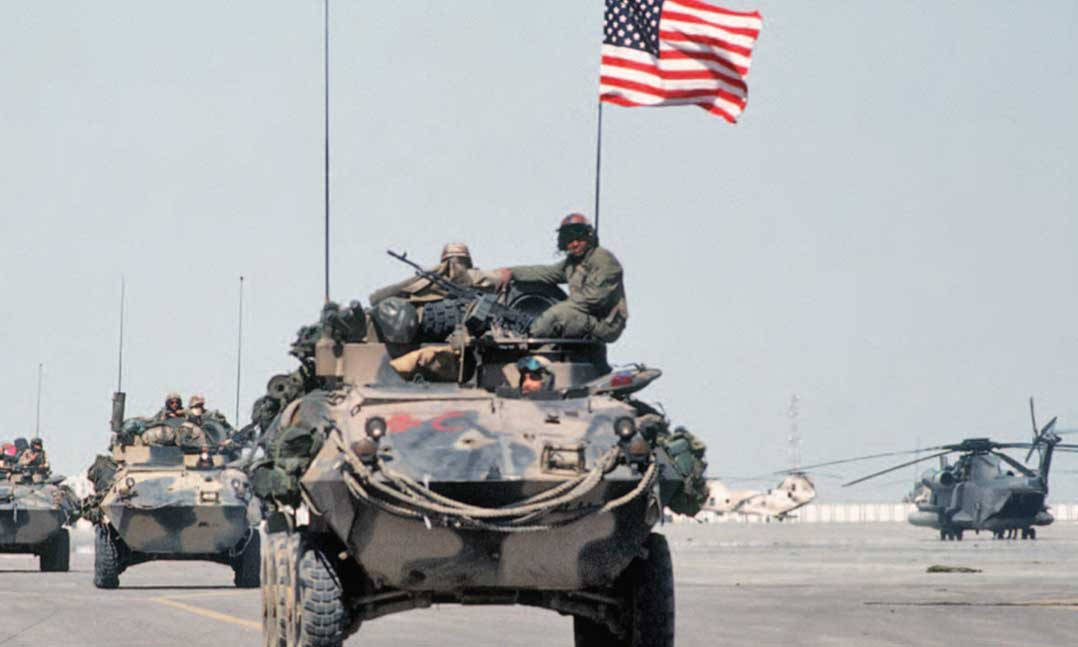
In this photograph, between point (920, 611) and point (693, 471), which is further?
point (920, 611)

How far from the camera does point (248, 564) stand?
3550 cm

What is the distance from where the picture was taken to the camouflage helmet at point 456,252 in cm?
1847

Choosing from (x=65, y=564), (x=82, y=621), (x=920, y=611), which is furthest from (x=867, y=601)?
(x=65, y=564)

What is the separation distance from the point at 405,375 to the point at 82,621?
29.5ft

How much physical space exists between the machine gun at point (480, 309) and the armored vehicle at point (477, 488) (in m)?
0.04

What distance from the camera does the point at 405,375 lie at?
56.3 ft

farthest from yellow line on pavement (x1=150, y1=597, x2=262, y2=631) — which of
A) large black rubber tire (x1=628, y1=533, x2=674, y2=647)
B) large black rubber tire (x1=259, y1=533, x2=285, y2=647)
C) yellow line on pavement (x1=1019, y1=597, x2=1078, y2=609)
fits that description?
yellow line on pavement (x1=1019, y1=597, x2=1078, y2=609)

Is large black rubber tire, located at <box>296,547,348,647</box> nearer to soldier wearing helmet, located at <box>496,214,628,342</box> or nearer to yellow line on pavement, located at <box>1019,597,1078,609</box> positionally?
soldier wearing helmet, located at <box>496,214,628,342</box>

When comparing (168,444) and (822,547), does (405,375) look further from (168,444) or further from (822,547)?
(822,547)

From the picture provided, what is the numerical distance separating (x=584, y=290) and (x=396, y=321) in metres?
1.62

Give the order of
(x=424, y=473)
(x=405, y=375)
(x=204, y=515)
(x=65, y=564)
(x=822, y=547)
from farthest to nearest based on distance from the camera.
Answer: (x=822, y=547)
(x=65, y=564)
(x=204, y=515)
(x=405, y=375)
(x=424, y=473)

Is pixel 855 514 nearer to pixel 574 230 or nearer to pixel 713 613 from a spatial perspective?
pixel 713 613

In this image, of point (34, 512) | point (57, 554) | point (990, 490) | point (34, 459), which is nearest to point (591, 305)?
point (34, 512)

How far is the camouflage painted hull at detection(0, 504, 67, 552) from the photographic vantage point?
41531mm
